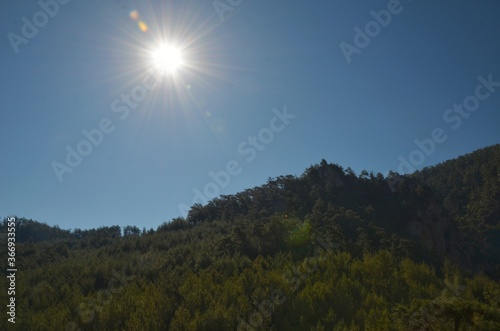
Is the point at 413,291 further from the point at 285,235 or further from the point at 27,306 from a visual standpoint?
the point at 27,306

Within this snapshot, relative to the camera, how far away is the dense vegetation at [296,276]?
17.5 m

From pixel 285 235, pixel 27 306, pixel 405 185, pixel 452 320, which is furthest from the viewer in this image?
pixel 405 185

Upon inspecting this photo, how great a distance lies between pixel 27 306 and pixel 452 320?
25985mm

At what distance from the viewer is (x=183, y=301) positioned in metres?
21.1

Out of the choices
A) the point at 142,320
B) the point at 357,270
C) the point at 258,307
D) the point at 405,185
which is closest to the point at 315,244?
the point at 357,270

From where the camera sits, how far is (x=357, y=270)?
25.3 meters

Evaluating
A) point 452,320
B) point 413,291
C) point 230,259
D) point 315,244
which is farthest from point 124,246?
point 452,320

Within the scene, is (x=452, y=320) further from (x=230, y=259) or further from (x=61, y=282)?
(x=61, y=282)

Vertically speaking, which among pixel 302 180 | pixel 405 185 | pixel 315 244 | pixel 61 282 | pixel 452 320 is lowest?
pixel 452 320

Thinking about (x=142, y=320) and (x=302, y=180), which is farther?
(x=302, y=180)

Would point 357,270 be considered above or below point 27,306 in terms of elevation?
below

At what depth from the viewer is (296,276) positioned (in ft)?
79.1

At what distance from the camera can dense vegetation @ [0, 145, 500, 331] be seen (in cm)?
1753

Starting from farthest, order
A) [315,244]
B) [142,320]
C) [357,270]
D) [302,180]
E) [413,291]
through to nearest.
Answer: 1. [302,180]
2. [315,244]
3. [357,270]
4. [413,291]
5. [142,320]
